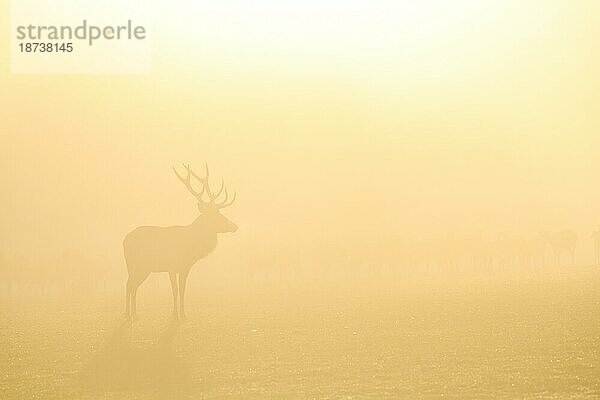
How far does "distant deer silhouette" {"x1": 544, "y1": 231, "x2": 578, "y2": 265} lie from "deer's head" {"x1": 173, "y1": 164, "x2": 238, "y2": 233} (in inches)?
92.8

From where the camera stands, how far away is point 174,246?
193 inches

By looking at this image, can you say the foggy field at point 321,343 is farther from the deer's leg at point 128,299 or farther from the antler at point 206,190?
the antler at point 206,190

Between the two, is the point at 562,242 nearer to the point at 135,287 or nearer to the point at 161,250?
the point at 161,250

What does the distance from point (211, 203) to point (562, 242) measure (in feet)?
8.40

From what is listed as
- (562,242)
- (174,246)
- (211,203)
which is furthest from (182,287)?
(562,242)

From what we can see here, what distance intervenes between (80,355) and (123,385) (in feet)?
1.44

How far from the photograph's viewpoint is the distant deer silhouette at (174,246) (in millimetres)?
4875

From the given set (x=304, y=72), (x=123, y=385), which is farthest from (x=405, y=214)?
(x=123, y=385)

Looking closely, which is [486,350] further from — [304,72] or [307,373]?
[304,72]

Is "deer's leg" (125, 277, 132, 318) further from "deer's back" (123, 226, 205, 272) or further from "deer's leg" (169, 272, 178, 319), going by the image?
"deer's leg" (169, 272, 178, 319)

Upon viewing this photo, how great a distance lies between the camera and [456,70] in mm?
5188

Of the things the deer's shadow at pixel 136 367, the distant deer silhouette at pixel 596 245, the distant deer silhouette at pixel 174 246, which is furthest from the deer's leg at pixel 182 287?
the distant deer silhouette at pixel 596 245

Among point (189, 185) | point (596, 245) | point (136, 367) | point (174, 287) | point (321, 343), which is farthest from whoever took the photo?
point (596, 245)

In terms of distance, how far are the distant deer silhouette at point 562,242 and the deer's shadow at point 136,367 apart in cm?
280
